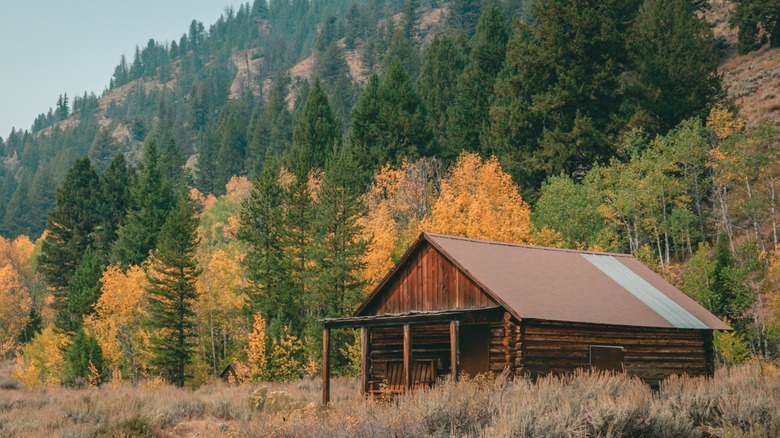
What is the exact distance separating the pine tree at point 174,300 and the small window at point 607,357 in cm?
2944

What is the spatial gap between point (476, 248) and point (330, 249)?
18338 millimetres

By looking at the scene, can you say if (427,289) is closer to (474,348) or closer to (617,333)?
(474,348)

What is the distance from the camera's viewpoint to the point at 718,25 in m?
78.8

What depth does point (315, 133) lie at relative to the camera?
70.6m

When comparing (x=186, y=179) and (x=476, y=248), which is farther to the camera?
(x=186, y=179)

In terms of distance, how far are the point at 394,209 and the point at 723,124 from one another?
2275 cm

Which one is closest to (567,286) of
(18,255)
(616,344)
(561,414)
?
(616,344)

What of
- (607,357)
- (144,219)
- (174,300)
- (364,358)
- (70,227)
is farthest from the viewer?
(70,227)

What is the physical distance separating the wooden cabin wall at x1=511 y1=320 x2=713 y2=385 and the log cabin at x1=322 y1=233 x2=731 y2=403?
1.3 inches

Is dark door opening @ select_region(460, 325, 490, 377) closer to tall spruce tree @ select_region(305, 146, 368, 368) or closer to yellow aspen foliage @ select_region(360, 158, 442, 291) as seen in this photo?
tall spruce tree @ select_region(305, 146, 368, 368)

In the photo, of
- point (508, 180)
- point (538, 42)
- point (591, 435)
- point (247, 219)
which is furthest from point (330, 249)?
point (591, 435)

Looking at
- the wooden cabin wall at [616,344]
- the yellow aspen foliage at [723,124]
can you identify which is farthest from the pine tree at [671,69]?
the wooden cabin wall at [616,344]

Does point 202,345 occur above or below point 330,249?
below

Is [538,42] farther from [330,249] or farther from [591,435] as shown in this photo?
[591,435]
